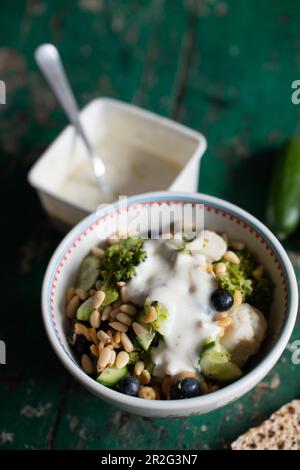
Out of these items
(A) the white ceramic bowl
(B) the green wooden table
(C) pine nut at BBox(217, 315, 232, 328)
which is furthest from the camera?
(B) the green wooden table

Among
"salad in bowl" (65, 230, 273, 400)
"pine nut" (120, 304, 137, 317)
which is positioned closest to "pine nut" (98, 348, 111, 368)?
"salad in bowl" (65, 230, 273, 400)

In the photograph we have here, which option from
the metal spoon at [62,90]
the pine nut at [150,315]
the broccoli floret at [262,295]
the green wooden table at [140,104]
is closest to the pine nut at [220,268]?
the broccoli floret at [262,295]

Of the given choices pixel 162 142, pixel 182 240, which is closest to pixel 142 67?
pixel 162 142

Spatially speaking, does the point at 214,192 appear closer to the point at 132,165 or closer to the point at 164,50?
the point at 132,165

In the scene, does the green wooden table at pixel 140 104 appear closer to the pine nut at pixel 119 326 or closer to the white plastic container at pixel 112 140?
the white plastic container at pixel 112 140

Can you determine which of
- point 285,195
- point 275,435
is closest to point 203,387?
point 275,435

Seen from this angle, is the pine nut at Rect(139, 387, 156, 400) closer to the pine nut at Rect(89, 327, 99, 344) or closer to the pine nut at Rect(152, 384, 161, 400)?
the pine nut at Rect(152, 384, 161, 400)
